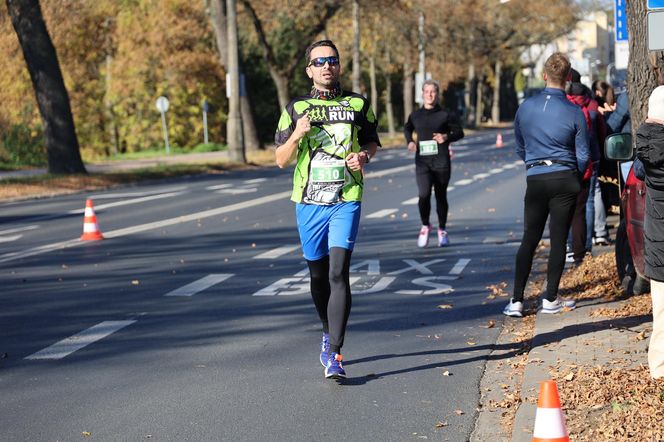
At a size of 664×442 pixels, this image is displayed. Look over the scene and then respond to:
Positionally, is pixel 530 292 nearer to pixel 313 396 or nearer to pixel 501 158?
pixel 313 396

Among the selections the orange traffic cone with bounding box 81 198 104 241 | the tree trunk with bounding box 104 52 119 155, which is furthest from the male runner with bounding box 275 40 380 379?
the tree trunk with bounding box 104 52 119 155

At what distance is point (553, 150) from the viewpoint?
30.1 feet

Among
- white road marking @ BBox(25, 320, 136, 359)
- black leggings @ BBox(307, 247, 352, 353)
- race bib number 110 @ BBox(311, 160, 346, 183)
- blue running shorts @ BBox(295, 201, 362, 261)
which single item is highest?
race bib number 110 @ BBox(311, 160, 346, 183)

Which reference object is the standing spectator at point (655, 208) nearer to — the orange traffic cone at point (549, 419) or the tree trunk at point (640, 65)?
the orange traffic cone at point (549, 419)

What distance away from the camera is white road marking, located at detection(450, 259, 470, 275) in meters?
12.4

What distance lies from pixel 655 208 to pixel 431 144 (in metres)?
7.94

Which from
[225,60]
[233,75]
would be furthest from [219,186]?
[225,60]

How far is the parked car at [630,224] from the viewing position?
26.3 feet

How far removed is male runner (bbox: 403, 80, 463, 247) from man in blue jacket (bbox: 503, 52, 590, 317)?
5.07 meters

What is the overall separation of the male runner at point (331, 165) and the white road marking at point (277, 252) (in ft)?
21.8

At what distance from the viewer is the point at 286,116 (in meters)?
7.28

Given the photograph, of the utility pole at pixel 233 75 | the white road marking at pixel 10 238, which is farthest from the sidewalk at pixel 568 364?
the utility pole at pixel 233 75

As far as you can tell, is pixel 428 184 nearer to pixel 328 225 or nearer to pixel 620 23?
pixel 328 225

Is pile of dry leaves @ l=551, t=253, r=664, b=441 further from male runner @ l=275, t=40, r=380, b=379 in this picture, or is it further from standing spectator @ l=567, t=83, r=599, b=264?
standing spectator @ l=567, t=83, r=599, b=264
